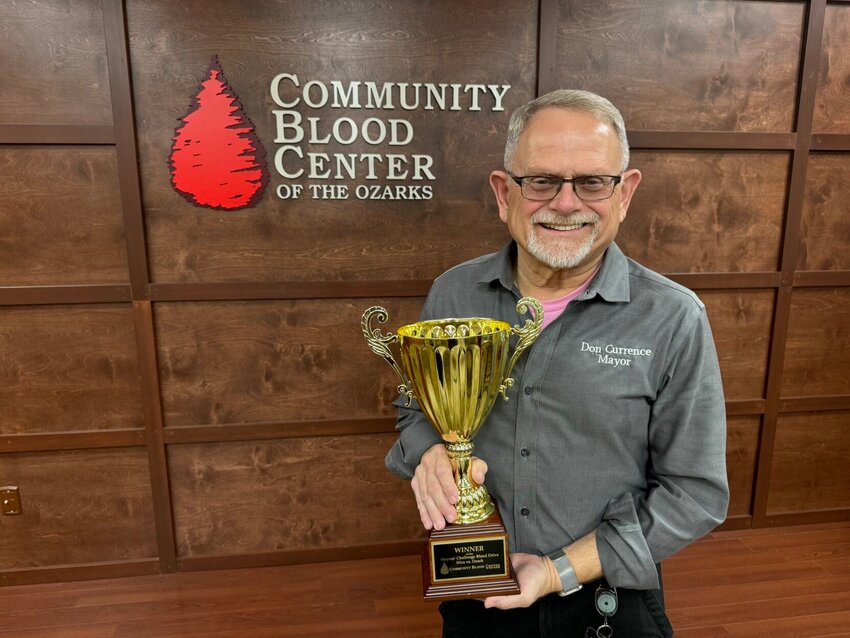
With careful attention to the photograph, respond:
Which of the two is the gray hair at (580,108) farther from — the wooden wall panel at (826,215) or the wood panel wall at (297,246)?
the wooden wall panel at (826,215)

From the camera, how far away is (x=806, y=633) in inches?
79.0

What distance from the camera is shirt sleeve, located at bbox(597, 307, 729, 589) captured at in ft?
3.41

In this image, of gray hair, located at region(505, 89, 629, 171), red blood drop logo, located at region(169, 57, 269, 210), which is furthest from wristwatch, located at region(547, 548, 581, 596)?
red blood drop logo, located at region(169, 57, 269, 210)

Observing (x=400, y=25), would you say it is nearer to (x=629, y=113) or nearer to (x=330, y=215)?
(x=330, y=215)

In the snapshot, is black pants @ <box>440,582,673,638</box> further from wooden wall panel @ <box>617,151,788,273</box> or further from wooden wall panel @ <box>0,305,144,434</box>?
wooden wall panel @ <box>0,305,144,434</box>

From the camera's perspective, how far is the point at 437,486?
3.62 ft

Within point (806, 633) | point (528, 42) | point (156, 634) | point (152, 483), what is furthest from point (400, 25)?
point (806, 633)

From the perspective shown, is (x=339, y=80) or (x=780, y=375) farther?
(x=780, y=375)

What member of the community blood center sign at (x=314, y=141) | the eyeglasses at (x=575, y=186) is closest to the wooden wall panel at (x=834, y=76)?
the community blood center sign at (x=314, y=141)

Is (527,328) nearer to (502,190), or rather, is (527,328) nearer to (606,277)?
(606,277)

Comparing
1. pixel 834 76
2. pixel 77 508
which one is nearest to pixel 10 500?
pixel 77 508

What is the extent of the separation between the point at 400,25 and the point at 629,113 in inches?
37.8

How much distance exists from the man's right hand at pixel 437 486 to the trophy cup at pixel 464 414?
16 mm

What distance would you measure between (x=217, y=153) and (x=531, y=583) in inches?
70.9
